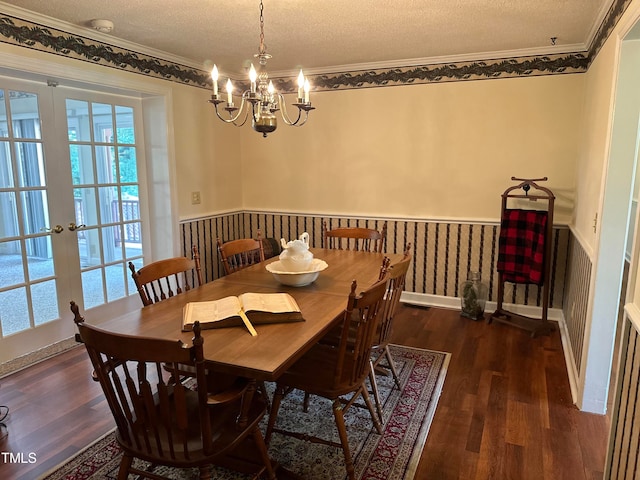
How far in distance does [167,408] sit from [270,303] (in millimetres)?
675

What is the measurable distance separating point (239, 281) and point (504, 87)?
2.92 metres

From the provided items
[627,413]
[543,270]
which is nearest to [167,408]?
[627,413]

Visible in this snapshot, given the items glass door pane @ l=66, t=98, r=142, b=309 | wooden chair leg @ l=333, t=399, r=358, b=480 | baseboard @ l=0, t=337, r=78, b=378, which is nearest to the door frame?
baseboard @ l=0, t=337, r=78, b=378

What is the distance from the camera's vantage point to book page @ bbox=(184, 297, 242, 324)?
1.85 metres

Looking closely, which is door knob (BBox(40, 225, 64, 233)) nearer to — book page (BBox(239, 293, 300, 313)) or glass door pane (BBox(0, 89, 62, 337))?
glass door pane (BBox(0, 89, 62, 337))

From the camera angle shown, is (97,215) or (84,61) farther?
(97,215)

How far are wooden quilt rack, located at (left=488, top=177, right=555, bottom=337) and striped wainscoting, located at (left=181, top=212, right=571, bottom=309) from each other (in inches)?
7.3

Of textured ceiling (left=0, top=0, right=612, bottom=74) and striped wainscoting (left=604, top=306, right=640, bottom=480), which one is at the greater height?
textured ceiling (left=0, top=0, right=612, bottom=74)

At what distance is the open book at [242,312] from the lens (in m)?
1.82

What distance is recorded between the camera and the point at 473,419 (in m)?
2.42

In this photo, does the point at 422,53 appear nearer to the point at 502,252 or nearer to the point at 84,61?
the point at 502,252

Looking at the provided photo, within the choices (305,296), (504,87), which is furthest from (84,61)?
(504,87)

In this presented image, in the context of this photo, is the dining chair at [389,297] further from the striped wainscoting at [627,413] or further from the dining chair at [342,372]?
the striped wainscoting at [627,413]

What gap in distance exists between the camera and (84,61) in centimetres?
324
